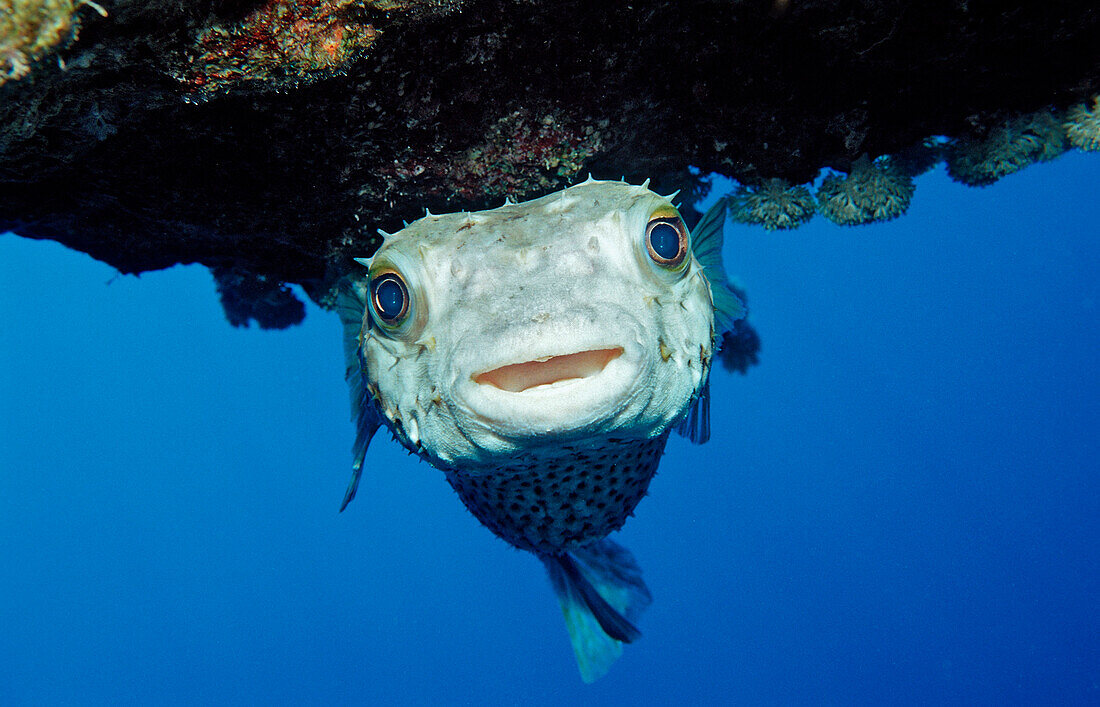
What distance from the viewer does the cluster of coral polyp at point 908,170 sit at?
311 cm

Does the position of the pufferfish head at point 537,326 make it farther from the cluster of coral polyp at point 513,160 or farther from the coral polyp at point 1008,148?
the coral polyp at point 1008,148

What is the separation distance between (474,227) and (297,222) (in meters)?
1.51

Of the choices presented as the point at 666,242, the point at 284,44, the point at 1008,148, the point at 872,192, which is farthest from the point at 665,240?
the point at 1008,148

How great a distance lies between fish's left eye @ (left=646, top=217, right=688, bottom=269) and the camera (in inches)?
77.8

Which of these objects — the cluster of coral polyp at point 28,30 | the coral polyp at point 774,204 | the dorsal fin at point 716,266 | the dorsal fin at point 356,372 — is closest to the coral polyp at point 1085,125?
the coral polyp at point 774,204

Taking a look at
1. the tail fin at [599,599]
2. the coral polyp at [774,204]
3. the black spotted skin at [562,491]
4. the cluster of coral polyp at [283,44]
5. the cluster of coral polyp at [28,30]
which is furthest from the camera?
the tail fin at [599,599]

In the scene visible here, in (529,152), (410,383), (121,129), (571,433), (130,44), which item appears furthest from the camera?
(529,152)

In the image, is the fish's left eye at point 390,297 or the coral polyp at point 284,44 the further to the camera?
the fish's left eye at point 390,297

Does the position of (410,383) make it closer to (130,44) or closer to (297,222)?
(130,44)

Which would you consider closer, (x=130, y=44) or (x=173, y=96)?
(x=130, y=44)

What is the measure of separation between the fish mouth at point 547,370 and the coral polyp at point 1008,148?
2.91 m

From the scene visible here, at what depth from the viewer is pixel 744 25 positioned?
2475mm

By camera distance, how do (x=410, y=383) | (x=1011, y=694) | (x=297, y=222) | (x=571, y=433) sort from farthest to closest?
(x=1011, y=694) → (x=297, y=222) → (x=410, y=383) → (x=571, y=433)

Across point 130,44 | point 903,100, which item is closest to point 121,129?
point 130,44
